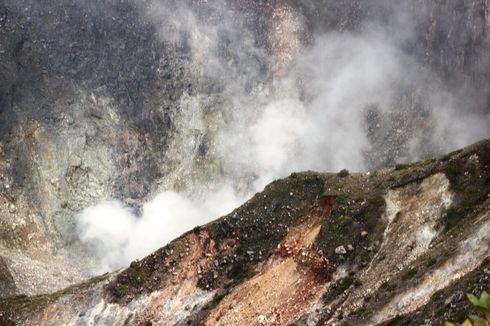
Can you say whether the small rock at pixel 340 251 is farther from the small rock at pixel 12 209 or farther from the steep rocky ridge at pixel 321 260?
the small rock at pixel 12 209

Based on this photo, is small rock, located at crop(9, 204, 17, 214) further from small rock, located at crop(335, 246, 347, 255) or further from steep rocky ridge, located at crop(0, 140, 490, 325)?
small rock, located at crop(335, 246, 347, 255)

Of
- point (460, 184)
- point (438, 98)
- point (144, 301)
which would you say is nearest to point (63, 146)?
point (438, 98)

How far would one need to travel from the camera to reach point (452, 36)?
176 m

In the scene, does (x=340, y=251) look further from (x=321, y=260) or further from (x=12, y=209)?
(x=12, y=209)

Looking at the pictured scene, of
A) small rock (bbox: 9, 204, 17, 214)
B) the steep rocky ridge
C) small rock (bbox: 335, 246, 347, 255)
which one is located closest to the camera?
the steep rocky ridge

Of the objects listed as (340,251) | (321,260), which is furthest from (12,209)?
(340,251)

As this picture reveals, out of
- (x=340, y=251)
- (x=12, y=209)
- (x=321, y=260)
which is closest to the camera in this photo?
(x=340, y=251)

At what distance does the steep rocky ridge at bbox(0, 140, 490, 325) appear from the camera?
52.9 m

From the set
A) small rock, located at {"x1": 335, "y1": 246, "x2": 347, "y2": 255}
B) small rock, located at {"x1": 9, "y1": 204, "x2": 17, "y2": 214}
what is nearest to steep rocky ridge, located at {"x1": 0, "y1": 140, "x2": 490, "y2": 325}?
small rock, located at {"x1": 335, "y1": 246, "x2": 347, "y2": 255}

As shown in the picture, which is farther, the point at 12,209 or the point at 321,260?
the point at 12,209

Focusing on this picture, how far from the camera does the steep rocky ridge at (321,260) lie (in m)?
52.9

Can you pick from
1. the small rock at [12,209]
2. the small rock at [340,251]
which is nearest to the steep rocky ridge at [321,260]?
the small rock at [340,251]

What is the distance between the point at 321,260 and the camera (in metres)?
70.7

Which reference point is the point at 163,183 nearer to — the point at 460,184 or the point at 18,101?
the point at 18,101
